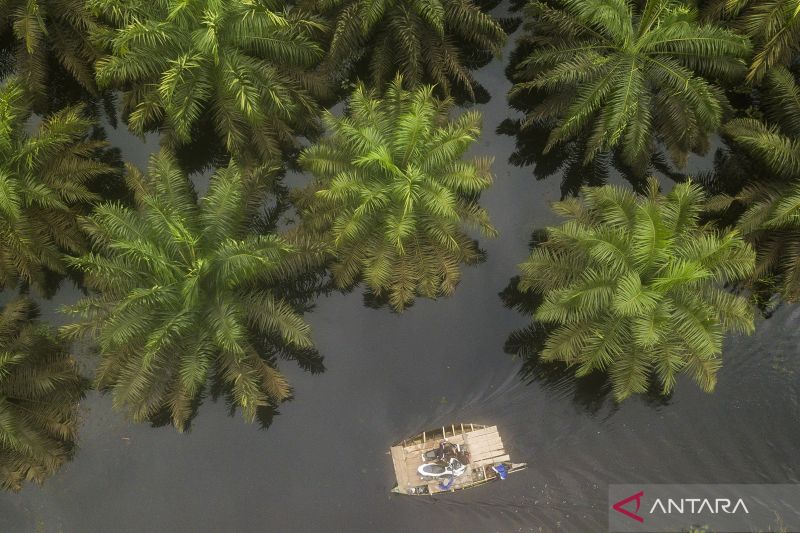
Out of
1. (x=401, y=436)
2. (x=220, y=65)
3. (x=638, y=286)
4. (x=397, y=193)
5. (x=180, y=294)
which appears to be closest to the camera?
(x=638, y=286)

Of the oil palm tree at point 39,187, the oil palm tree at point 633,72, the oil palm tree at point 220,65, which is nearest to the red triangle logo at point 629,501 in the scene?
the oil palm tree at point 633,72

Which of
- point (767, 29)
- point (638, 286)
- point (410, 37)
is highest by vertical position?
point (410, 37)

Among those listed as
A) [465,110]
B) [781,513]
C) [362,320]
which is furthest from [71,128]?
[781,513]

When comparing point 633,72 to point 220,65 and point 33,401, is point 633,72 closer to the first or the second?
point 220,65

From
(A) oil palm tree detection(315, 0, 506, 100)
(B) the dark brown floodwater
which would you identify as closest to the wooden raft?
(B) the dark brown floodwater

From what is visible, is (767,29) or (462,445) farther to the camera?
(462,445)

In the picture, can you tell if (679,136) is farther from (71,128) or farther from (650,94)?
(71,128)

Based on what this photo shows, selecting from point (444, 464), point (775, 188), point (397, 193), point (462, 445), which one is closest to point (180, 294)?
point (397, 193)

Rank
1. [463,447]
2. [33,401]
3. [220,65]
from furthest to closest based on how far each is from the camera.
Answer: [463,447], [33,401], [220,65]
